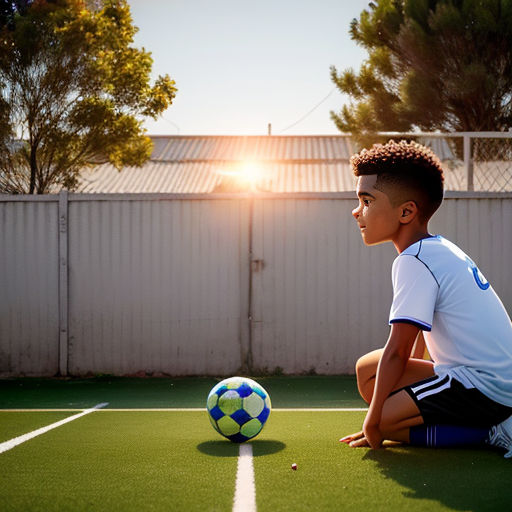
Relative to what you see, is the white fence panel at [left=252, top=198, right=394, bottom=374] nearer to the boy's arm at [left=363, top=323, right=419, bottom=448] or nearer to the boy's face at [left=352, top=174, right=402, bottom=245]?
the boy's face at [left=352, top=174, right=402, bottom=245]

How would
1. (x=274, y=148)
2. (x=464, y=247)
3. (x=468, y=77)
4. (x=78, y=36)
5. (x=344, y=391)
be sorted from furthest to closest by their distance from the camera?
(x=274, y=148) < (x=468, y=77) < (x=78, y=36) < (x=464, y=247) < (x=344, y=391)

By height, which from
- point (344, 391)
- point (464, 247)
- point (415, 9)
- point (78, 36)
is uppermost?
point (415, 9)

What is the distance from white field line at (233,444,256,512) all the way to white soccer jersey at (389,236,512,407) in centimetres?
105

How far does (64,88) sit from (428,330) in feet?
30.4

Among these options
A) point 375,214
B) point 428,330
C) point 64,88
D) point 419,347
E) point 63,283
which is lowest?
point 419,347

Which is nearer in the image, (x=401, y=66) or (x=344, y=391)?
(x=344, y=391)

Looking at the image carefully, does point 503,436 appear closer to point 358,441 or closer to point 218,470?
point 358,441

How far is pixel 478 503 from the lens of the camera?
2.85 m

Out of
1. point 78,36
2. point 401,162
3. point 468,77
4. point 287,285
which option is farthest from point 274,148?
point 401,162

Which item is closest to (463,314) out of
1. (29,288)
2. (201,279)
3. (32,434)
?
(32,434)

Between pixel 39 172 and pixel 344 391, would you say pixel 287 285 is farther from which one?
pixel 39 172

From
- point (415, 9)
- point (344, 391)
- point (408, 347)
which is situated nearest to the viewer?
point (408, 347)

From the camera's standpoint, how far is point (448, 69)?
15844mm

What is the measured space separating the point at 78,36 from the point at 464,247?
22.6 feet
